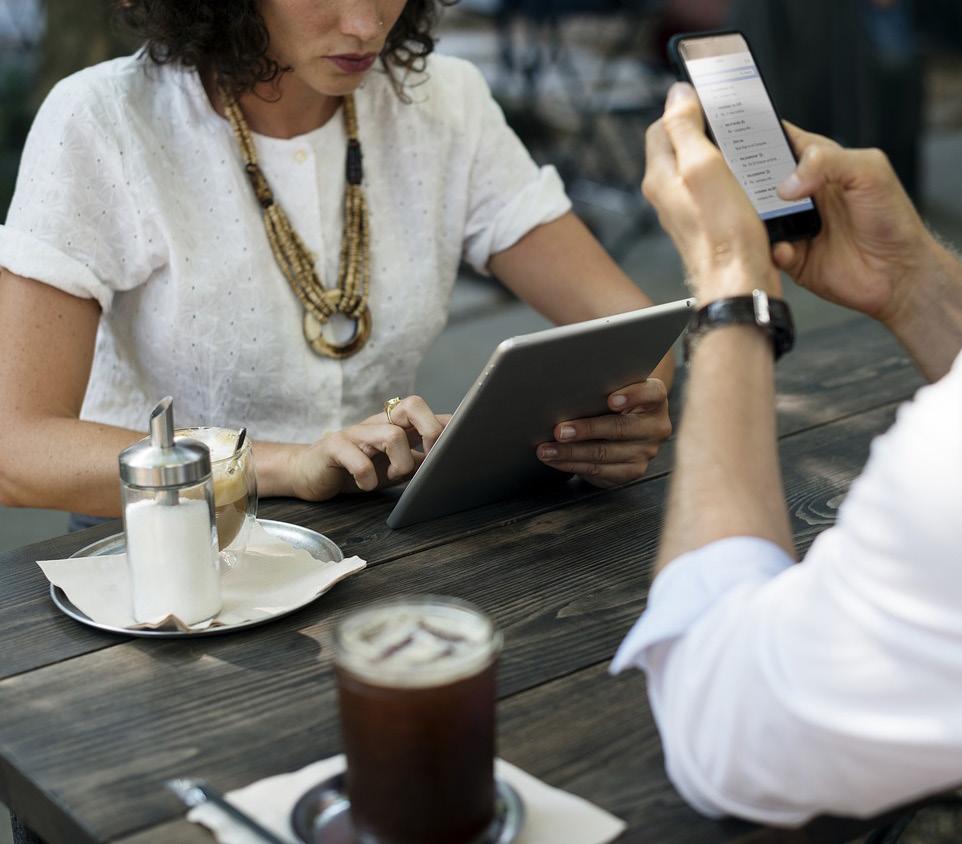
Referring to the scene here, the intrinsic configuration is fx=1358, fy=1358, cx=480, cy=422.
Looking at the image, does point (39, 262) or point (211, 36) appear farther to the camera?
point (211, 36)

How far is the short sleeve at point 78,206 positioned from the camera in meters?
1.69

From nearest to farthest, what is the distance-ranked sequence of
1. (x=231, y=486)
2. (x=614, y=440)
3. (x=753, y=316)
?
(x=753, y=316) < (x=231, y=486) < (x=614, y=440)

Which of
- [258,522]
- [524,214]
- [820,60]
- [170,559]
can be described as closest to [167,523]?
[170,559]

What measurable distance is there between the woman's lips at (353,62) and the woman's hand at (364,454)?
51 centimetres

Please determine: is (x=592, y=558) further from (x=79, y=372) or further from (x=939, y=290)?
(x=79, y=372)

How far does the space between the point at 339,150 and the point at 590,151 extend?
4.83 meters

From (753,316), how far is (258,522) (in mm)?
642

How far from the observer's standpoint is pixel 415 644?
889 millimetres

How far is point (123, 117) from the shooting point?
180 cm

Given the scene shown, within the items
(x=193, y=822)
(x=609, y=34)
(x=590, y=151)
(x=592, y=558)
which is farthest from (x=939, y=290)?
(x=609, y=34)

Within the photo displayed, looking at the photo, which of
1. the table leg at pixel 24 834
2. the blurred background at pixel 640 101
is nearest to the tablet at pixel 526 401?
the table leg at pixel 24 834

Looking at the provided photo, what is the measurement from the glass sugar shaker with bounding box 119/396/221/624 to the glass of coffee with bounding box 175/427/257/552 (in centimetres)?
8

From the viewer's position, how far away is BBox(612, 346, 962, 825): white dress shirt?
2.62ft

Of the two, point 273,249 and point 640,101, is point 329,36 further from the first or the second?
point 640,101
